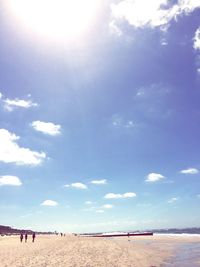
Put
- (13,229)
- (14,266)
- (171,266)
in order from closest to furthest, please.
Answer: (14,266) → (171,266) → (13,229)

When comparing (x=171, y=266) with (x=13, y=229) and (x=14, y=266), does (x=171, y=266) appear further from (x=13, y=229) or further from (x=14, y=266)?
(x=13, y=229)

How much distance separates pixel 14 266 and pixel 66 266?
352cm

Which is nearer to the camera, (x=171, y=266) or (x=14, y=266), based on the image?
(x=14, y=266)

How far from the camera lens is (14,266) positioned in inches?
934

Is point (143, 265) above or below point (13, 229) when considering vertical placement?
below

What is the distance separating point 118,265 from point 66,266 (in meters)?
4.10

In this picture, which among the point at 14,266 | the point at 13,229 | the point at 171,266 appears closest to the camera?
the point at 14,266

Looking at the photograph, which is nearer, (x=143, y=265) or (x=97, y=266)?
(x=97, y=266)

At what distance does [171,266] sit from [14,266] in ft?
36.2

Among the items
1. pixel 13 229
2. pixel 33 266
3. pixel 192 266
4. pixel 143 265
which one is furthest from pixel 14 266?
pixel 13 229

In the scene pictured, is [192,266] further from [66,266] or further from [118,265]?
[66,266]

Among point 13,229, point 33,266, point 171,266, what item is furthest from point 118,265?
point 13,229

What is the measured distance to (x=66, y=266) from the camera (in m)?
24.4

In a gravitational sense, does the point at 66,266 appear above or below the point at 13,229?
below
